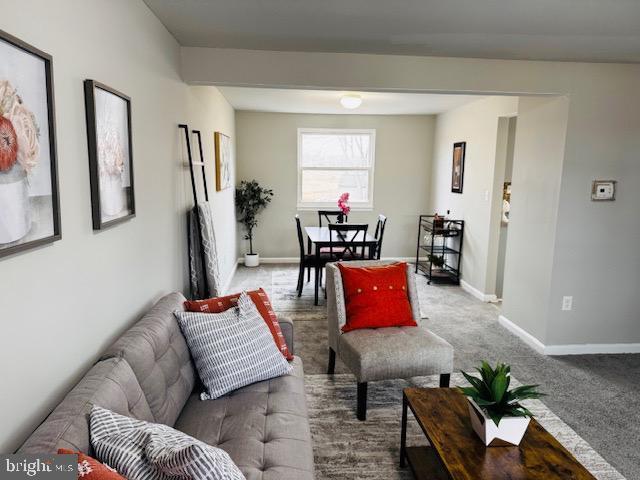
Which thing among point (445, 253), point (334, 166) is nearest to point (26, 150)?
point (445, 253)

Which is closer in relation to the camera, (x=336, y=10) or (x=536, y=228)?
(x=336, y=10)

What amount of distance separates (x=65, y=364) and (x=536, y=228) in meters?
3.48

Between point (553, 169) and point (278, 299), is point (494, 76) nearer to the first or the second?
point (553, 169)

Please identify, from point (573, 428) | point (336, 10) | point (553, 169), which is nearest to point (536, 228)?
point (553, 169)

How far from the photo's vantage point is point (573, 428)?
2455 mm

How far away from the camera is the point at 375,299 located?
2766 mm

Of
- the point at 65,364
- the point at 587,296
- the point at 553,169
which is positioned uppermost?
the point at 553,169

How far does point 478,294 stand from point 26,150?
476cm

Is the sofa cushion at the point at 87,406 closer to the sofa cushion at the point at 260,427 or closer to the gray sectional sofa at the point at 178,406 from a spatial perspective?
the gray sectional sofa at the point at 178,406

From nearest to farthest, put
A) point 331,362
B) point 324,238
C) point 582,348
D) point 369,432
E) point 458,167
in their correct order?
1. point 369,432
2. point 331,362
3. point 582,348
4. point 324,238
5. point 458,167

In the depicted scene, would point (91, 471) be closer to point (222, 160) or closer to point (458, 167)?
point (222, 160)

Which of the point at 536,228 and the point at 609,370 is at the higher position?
the point at 536,228

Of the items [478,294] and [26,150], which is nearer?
[26,150]

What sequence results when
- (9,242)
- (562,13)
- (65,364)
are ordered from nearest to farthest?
(9,242) < (65,364) < (562,13)
